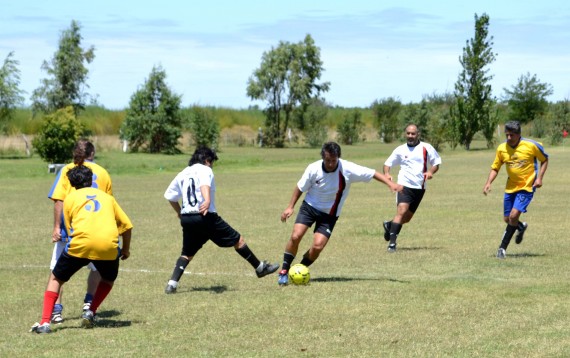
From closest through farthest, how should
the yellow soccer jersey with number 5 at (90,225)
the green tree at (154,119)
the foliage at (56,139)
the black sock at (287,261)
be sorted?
the yellow soccer jersey with number 5 at (90,225)
the black sock at (287,261)
the foliage at (56,139)
the green tree at (154,119)

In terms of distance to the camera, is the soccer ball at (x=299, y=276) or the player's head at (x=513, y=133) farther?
the player's head at (x=513, y=133)

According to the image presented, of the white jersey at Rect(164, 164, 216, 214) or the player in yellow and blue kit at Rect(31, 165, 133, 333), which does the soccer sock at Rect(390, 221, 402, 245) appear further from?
the player in yellow and blue kit at Rect(31, 165, 133, 333)

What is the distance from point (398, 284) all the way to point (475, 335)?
3.21m

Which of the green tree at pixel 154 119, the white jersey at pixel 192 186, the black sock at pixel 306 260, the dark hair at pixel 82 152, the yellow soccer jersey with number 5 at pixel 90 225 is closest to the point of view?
the yellow soccer jersey with number 5 at pixel 90 225

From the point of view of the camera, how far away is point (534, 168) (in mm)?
15727

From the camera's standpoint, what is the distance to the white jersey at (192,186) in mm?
12141

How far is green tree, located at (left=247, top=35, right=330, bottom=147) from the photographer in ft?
287

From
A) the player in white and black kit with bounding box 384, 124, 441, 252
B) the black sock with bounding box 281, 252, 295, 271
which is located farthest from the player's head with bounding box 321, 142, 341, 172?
the player in white and black kit with bounding box 384, 124, 441, 252

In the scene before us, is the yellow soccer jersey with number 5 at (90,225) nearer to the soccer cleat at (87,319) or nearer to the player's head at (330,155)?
the soccer cleat at (87,319)

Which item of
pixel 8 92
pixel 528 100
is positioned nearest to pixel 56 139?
pixel 8 92

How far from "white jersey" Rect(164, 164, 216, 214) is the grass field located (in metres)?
1.10

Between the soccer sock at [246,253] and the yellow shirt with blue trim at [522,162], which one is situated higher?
the yellow shirt with blue trim at [522,162]

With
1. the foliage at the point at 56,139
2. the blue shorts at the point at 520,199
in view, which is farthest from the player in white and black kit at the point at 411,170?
the foliage at the point at 56,139

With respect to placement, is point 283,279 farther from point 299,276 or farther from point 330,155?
point 330,155
